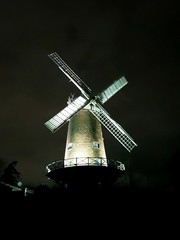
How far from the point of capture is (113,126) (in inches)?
1150

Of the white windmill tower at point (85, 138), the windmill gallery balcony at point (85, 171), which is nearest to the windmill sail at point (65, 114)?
the white windmill tower at point (85, 138)

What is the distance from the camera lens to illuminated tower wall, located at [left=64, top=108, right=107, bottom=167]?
2569 cm

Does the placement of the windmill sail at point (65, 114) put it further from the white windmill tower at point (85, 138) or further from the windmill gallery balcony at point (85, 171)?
the windmill gallery balcony at point (85, 171)

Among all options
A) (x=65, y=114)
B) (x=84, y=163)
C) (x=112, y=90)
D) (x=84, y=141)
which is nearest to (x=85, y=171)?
(x=84, y=163)

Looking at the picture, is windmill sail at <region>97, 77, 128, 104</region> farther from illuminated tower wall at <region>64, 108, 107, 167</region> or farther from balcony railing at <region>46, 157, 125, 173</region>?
balcony railing at <region>46, 157, 125, 173</region>

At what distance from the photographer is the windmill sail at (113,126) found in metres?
28.7

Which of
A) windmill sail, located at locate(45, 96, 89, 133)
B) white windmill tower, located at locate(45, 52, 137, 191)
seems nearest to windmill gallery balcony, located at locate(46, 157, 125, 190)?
white windmill tower, located at locate(45, 52, 137, 191)

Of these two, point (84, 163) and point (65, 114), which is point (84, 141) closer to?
point (84, 163)

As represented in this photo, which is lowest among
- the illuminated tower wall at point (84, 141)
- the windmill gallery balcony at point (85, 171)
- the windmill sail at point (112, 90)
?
the windmill gallery balcony at point (85, 171)

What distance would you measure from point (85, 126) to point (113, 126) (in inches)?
123
